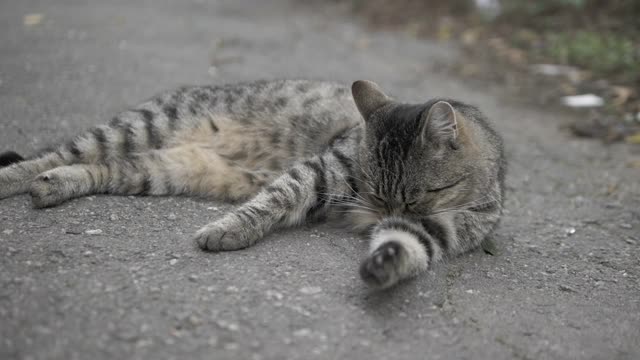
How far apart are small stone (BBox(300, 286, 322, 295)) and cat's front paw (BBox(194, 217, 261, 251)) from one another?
486 millimetres

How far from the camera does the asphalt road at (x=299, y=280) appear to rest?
7.47 feet

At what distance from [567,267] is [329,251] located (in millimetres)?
1379

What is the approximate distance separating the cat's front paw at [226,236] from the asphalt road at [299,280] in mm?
53

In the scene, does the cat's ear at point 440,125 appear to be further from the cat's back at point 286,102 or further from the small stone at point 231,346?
the small stone at point 231,346

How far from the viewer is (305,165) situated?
137 inches

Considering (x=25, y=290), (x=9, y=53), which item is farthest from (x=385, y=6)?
(x=25, y=290)

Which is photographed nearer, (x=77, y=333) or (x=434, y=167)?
(x=77, y=333)

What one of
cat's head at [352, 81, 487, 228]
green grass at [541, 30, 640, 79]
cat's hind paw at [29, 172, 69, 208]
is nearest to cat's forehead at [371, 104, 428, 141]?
cat's head at [352, 81, 487, 228]

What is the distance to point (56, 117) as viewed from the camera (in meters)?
4.90

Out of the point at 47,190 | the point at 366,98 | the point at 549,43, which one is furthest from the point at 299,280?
the point at 549,43

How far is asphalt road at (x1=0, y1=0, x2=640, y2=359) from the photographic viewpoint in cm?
228

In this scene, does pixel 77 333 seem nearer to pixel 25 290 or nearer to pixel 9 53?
pixel 25 290

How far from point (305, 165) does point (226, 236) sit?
75 centimetres

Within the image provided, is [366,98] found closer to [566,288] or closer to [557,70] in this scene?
[566,288]
